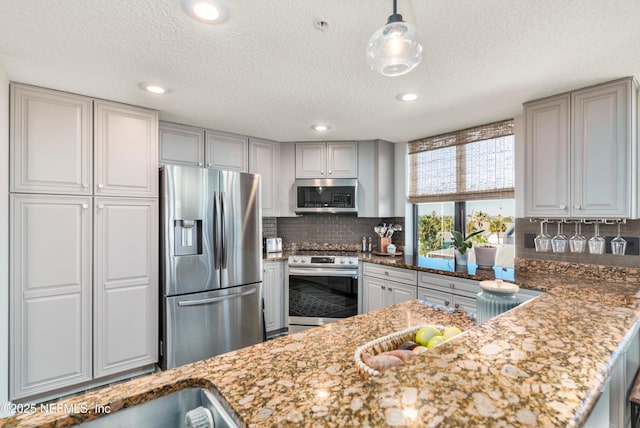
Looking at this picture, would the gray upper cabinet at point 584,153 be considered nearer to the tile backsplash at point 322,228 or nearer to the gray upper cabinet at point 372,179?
the gray upper cabinet at point 372,179

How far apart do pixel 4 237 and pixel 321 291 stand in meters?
2.59

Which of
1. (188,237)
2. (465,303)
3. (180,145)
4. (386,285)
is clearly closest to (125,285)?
(188,237)

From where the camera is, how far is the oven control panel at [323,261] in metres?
3.39

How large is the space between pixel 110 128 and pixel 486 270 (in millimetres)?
3414

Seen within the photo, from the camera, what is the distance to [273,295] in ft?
11.3

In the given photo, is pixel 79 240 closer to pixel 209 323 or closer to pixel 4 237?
pixel 4 237

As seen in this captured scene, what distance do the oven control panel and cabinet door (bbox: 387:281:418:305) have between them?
0.47m

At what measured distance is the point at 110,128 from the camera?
8.02ft

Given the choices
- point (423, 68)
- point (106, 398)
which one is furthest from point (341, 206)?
point (106, 398)

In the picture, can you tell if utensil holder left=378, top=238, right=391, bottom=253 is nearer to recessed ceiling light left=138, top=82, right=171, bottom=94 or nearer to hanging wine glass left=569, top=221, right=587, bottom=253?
hanging wine glass left=569, top=221, right=587, bottom=253

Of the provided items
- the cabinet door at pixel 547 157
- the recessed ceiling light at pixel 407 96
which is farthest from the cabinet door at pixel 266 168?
the cabinet door at pixel 547 157

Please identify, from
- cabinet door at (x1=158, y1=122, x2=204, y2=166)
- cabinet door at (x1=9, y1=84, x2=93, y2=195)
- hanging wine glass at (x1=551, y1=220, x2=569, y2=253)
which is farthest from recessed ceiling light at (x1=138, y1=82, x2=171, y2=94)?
hanging wine glass at (x1=551, y1=220, x2=569, y2=253)

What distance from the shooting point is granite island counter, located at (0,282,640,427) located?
551 millimetres

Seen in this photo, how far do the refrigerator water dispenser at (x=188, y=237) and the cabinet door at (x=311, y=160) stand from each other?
150cm
